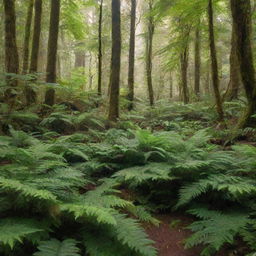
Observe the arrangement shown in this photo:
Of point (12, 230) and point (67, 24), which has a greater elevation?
point (67, 24)

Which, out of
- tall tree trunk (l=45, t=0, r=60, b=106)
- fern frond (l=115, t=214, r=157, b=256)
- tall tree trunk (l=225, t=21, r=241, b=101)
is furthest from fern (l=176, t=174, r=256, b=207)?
tall tree trunk (l=225, t=21, r=241, b=101)

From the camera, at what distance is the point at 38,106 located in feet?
31.7

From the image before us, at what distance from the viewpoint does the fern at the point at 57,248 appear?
99.0 inches

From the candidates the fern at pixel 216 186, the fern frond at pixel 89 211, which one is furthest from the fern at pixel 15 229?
the fern at pixel 216 186

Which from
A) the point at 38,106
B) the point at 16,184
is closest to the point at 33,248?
the point at 16,184

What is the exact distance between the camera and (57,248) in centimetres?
261

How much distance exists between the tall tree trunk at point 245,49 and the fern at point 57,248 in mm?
5570

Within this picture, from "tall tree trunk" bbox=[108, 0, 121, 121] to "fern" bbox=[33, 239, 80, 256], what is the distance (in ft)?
23.3

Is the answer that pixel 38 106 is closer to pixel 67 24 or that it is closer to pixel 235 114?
pixel 67 24

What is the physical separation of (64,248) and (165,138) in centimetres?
304

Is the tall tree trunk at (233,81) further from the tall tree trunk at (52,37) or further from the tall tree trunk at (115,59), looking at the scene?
the tall tree trunk at (52,37)

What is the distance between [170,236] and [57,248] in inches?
61.1

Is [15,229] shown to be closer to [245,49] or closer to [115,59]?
[245,49]

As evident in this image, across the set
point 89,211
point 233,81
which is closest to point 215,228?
point 89,211
